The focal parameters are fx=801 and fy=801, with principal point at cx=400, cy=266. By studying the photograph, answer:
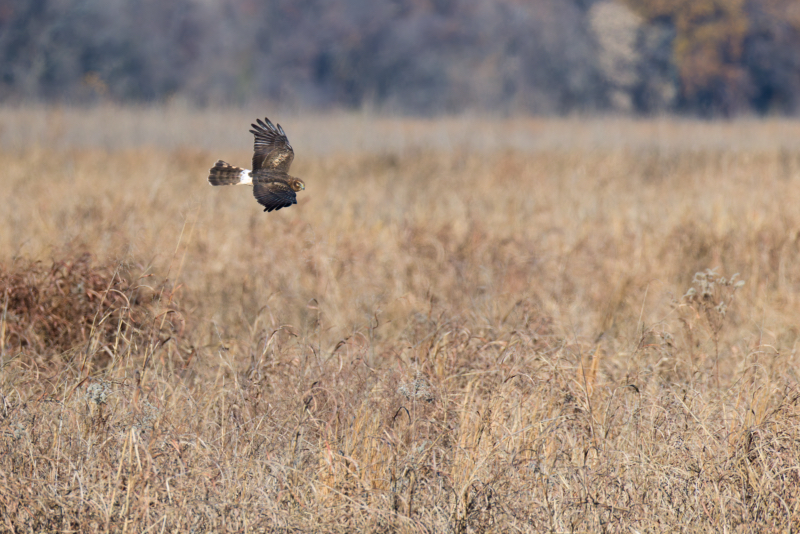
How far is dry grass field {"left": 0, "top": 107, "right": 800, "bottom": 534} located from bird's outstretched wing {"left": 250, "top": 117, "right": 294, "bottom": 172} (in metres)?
0.61

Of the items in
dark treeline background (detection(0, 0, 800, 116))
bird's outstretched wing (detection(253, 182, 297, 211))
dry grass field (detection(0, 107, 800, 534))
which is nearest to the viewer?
bird's outstretched wing (detection(253, 182, 297, 211))

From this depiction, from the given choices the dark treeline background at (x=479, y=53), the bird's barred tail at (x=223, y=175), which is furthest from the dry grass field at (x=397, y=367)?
the dark treeline background at (x=479, y=53)

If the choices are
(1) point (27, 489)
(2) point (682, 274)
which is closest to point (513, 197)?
(2) point (682, 274)

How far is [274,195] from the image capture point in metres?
2.10

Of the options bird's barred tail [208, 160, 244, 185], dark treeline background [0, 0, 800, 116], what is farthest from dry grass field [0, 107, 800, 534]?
dark treeline background [0, 0, 800, 116]

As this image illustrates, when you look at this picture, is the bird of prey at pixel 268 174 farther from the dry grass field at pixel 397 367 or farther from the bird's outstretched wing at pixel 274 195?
the dry grass field at pixel 397 367

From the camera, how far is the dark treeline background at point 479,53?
23.9m

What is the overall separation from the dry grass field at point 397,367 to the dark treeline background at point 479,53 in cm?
1662

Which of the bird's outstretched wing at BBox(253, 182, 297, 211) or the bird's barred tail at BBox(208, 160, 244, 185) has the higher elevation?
the bird's barred tail at BBox(208, 160, 244, 185)

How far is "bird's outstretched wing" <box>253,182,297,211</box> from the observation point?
2.05 metres

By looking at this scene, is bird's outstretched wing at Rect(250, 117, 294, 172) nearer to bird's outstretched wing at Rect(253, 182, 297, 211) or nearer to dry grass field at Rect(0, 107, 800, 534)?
bird's outstretched wing at Rect(253, 182, 297, 211)

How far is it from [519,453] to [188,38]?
→ 25052 millimetres

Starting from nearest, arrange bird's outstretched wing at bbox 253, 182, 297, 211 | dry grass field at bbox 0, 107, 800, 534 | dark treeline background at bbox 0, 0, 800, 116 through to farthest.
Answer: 1. bird's outstretched wing at bbox 253, 182, 297, 211
2. dry grass field at bbox 0, 107, 800, 534
3. dark treeline background at bbox 0, 0, 800, 116

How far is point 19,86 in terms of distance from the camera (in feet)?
51.9
